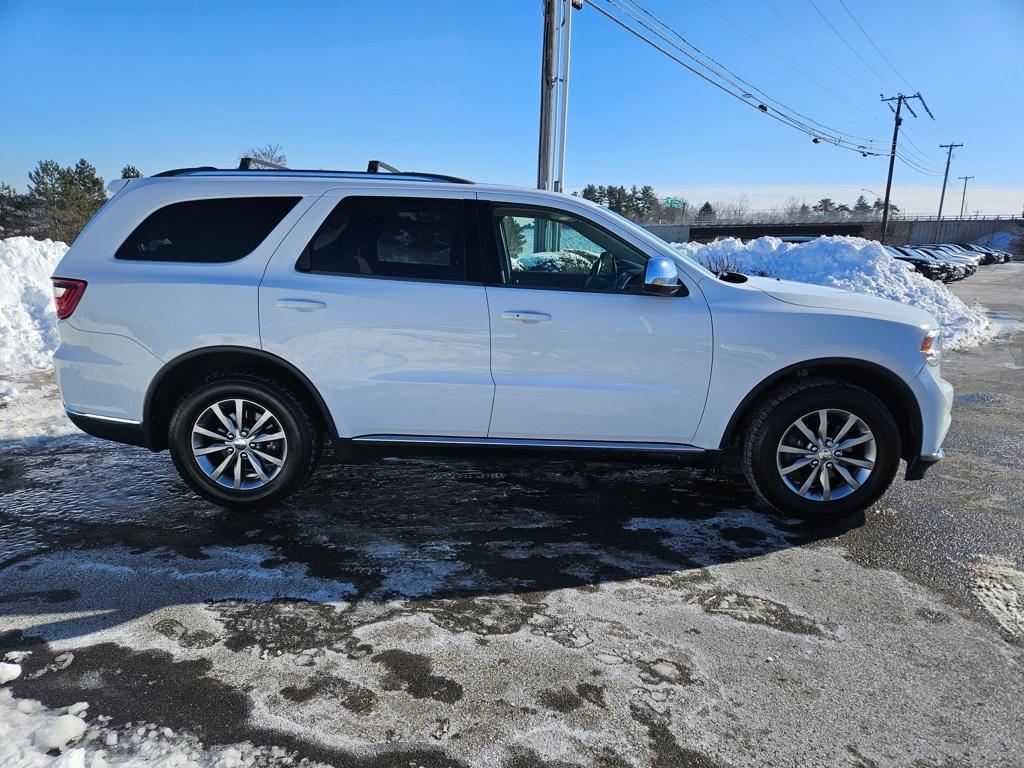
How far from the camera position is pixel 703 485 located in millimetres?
4555

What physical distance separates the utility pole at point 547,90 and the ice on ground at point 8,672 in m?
12.9

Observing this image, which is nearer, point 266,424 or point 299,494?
point 266,424

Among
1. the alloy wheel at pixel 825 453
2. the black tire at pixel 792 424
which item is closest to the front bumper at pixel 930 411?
the black tire at pixel 792 424

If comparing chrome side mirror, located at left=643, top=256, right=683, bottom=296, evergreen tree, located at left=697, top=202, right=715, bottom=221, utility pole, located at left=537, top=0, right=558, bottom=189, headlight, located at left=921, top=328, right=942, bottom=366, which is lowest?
headlight, located at left=921, top=328, right=942, bottom=366

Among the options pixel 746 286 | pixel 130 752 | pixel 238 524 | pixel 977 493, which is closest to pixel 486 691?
pixel 130 752

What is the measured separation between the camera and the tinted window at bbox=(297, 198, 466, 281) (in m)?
3.80

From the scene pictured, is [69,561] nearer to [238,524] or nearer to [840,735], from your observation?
[238,524]

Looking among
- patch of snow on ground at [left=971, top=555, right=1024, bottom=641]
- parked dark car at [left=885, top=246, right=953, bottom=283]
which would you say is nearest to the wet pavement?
patch of snow on ground at [left=971, top=555, right=1024, bottom=641]

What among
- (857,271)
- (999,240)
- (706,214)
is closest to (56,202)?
(857,271)

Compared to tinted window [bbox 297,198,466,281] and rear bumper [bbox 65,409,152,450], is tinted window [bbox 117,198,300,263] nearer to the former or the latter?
tinted window [bbox 297,198,466,281]

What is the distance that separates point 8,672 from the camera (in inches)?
97.1

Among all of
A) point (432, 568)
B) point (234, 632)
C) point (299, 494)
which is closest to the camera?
point (234, 632)

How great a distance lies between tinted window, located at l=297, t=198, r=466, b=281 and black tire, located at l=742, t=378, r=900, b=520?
2.02 m

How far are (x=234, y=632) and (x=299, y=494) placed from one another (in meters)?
1.59
